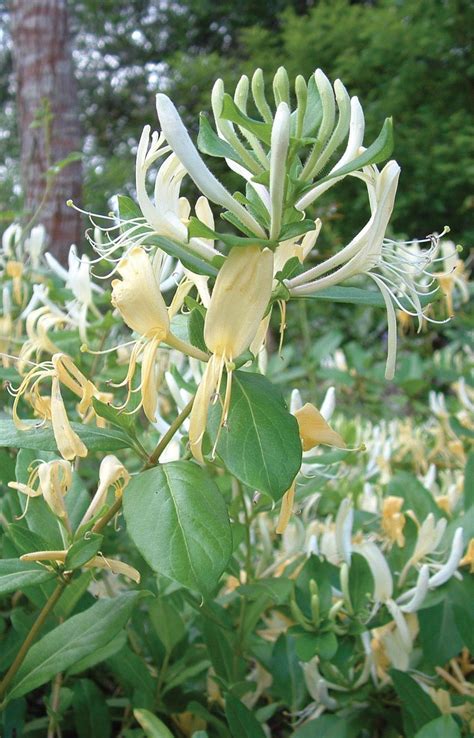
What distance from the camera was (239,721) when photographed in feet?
2.07

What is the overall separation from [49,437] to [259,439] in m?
0.15

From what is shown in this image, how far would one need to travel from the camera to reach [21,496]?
0.64 meters

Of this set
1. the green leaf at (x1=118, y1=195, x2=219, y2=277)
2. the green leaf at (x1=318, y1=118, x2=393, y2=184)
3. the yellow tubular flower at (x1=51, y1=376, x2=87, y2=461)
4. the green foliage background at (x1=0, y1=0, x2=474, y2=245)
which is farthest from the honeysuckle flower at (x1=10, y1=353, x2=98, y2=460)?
the green foliage background at (x1=0, y1=0, x2=474, y2=245)

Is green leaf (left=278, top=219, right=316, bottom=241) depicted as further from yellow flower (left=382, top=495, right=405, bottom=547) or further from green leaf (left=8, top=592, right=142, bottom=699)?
yellow flower (left=382, top=495, right=405, bottom=547)

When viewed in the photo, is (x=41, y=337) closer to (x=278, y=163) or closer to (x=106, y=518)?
(x=106, y=518)

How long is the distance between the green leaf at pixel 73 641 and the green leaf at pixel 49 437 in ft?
0.43

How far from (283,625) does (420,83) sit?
5262 millimetres

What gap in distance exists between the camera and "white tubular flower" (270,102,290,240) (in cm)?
42

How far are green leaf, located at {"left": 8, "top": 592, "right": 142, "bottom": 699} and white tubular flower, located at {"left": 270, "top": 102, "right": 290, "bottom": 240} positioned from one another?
0.30 meters

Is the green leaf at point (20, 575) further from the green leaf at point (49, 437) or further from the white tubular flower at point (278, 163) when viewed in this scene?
the white tubular flower at point (278, 163)

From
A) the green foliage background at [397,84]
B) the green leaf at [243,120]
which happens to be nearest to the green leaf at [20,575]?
the green leaf at [243,120]

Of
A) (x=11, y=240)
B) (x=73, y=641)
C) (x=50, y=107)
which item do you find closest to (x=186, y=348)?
(x=73, y=641)

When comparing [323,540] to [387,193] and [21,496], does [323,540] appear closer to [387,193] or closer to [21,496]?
[21,496]

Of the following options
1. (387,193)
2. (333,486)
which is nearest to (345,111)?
(387,193)
